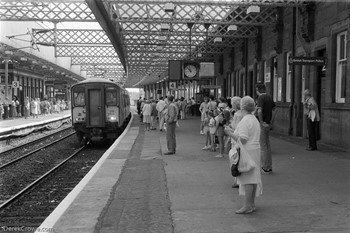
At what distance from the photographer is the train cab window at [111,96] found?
1888cm

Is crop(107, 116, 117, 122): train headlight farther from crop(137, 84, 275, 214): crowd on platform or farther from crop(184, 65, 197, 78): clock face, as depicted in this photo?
crop(137, 84, 275, 214): crowd on platform

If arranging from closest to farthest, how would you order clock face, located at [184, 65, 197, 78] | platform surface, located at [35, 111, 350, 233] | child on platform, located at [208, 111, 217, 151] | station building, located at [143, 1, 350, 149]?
platform surface, located at [35, 111, 350, 233], child on platform, located at [208, 111, 217, 151], station building, located at [143, 1, 350, 149], clock face, located at [184, 65, 197, 78]

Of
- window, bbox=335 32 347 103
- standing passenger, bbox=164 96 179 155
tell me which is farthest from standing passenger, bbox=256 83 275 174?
window, bbox=335 32 347 103

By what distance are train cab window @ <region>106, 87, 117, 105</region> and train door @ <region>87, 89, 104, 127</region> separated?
31 cm

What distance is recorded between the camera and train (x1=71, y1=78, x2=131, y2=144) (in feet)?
60.8

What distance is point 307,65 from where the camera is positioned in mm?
13578

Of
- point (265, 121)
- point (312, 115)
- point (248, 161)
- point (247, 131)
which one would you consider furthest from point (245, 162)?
point (312, 115)

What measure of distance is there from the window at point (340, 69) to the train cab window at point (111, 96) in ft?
30.9

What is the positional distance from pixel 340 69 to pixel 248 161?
8.16m

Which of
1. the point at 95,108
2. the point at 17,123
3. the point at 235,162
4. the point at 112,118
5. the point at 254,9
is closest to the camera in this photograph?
the point at 235,162

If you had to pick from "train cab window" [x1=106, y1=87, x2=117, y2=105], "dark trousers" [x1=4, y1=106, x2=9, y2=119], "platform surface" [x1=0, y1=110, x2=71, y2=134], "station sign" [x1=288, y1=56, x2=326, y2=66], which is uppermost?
"station sign" [x1=288, y1=56, x2=326, y2=66]

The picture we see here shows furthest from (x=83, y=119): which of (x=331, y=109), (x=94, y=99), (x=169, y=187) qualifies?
(x=169, y=187)

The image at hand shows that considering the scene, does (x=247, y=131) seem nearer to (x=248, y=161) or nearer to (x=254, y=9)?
(x=248, y=161)

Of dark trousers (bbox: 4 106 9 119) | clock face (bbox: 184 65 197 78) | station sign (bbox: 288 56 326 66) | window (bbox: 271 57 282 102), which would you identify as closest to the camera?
station sign (bbox: 288 56 326 66)
